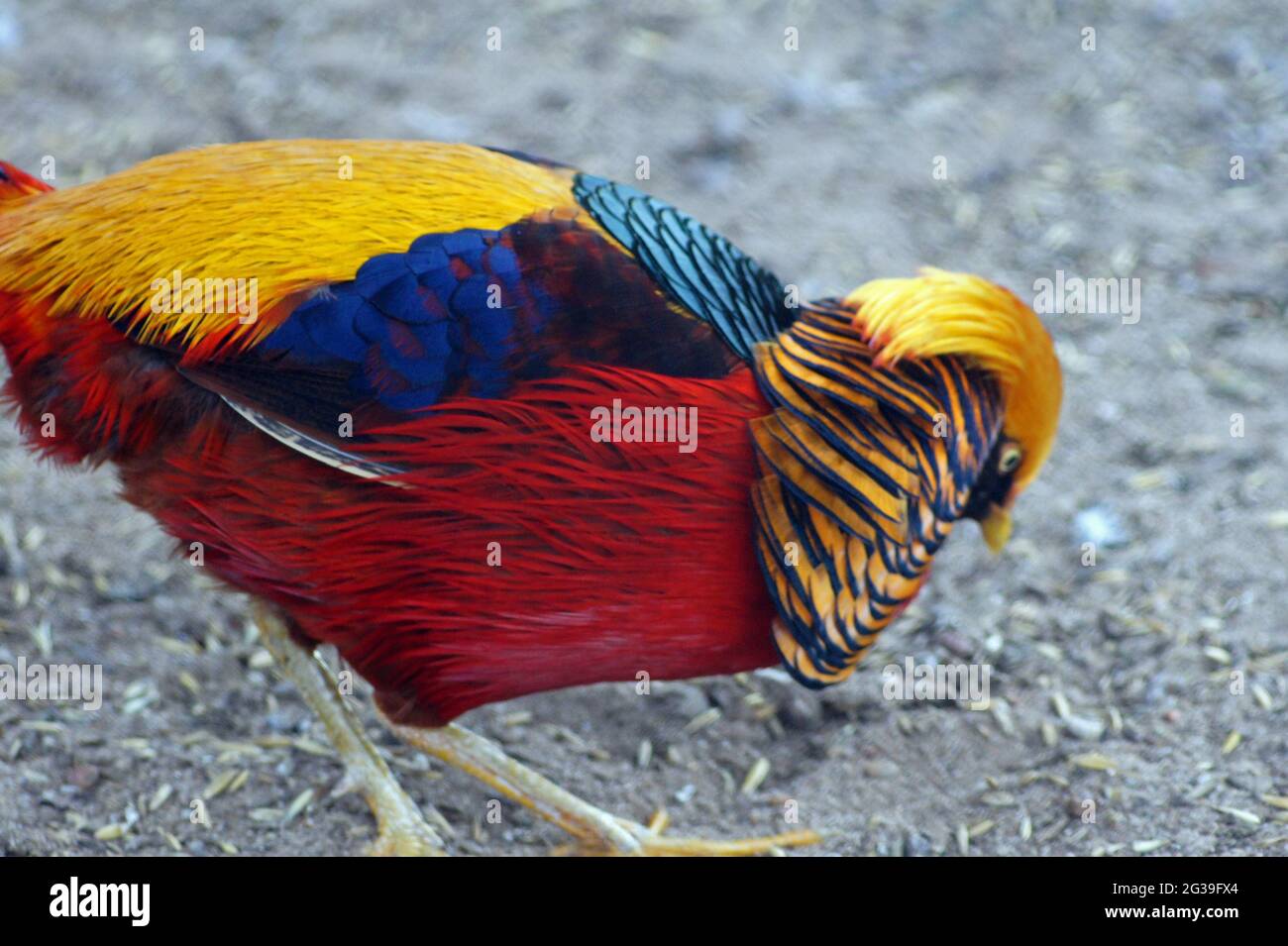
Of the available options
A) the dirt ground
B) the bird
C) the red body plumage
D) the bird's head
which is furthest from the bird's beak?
the red body plumage

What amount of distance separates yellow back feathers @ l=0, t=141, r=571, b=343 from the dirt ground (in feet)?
2.59

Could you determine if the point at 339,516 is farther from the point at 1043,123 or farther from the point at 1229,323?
the point at 1043,123

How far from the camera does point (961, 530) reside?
4.00 m

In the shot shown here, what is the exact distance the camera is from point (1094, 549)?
12.6 feet

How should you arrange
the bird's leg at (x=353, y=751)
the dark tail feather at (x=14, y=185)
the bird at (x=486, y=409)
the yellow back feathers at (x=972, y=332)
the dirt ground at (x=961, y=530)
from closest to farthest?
the bird at (x=486, y=409)
the yellow back feathers at (x=972, y=332)
the dark tail feather at (x=14, y=185)
the bird's leg at (x=353, y=751)
the dirt ground at (x=961, y=530)

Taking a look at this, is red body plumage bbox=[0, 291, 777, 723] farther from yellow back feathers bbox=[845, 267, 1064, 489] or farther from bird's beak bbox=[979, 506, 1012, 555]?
bird's beak bbox=[979, 506, 1012, 555]

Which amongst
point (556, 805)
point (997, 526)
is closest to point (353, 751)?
point (556, 805)

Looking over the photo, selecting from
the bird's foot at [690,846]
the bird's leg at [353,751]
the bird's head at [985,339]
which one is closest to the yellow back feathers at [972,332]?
the bird's head at [985,339]

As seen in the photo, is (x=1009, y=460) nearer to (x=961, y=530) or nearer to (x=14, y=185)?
(x=961, y=530)

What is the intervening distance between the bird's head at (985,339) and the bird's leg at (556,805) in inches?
37.0

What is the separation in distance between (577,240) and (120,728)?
1.59 meters

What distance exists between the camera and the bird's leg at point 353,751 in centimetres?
308

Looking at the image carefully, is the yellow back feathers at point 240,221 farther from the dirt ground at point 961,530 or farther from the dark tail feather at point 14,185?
the dirt ground at point 961,530

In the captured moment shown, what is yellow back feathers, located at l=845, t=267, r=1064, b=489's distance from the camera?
274cm
